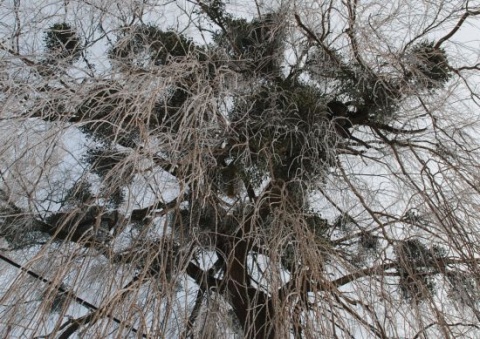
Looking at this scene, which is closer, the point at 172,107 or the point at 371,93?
the point at 172,107

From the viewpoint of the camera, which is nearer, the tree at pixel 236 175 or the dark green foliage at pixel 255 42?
the tree at pixel 236 175

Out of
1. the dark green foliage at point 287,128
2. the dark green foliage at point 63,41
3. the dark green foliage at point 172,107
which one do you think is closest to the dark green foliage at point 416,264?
the dark green foliage at point 287,128

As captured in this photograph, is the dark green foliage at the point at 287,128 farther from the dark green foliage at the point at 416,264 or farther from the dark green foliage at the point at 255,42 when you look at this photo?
the dark green foliage at the point at 416,264

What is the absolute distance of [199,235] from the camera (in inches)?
39.2

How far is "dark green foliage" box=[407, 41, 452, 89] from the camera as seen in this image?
3.75 ft

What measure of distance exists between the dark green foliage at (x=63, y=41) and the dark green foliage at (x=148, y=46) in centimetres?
7

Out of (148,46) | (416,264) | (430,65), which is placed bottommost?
(416,264)

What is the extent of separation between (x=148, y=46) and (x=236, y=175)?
304 millimetres

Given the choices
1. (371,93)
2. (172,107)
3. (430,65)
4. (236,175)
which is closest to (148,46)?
(172,107)

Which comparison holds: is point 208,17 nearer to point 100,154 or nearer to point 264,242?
point 100,154

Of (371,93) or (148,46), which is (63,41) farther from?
(371,93)

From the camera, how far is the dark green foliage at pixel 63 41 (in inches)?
44.1

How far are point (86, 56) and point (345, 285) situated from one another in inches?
26.3

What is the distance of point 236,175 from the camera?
41.7 inches
